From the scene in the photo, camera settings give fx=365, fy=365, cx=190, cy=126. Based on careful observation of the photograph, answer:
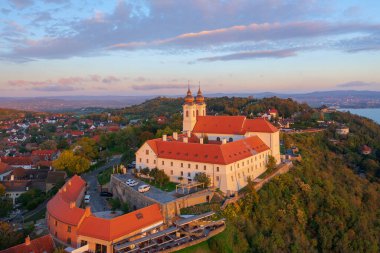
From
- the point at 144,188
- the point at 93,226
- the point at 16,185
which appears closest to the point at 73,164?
the point at 16,185

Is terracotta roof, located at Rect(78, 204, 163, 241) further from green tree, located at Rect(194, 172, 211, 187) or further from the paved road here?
green tree, located at Rect(194, 172, 211, 187)

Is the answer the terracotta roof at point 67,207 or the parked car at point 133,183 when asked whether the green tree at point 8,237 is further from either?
the parked car at point 133,183

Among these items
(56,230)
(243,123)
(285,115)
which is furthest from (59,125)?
(56,230)

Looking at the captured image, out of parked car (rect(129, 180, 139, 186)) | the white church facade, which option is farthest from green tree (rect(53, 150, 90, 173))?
parked car (rect(129, 180, 139, 186))

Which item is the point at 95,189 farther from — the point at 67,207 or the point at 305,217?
the point at 305,217

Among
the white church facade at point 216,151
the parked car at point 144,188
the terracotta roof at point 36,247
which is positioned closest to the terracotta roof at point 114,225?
the terracotta roof at point 36,247

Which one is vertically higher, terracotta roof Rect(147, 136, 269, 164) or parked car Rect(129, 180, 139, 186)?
terracotta roof Rect(147, 136, 269, 164)

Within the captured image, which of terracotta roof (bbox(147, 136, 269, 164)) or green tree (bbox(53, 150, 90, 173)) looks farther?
green tree (bbox(53, 150, 90, 173))
